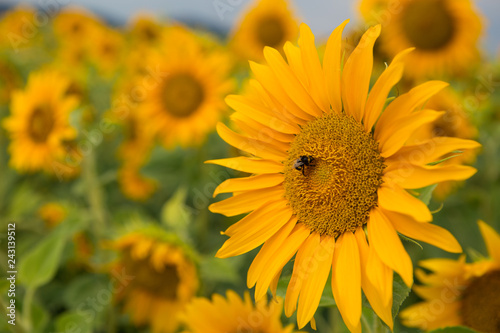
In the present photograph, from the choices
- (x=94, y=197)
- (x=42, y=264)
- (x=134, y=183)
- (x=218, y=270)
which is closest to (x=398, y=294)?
(x=218, y=270)

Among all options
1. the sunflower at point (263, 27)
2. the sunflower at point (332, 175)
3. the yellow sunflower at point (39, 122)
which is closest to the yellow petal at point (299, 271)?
the sunflower at point (332, 175)

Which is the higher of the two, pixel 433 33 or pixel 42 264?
pixel 433 33

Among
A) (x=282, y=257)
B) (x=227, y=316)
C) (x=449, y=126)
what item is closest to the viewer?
(x=282, y=257)

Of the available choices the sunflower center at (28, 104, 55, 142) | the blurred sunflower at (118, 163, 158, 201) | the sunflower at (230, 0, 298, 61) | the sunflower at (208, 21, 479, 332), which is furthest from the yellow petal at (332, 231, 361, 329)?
the sunflower at (230, 0, 298, 61)

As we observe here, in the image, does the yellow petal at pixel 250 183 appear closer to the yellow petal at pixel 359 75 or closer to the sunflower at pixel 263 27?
the yellow petal at pixel 359 75

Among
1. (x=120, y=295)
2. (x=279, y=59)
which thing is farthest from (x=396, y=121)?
(x=120, y=295)

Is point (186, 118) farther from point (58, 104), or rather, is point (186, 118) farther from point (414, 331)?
point (414, 331)

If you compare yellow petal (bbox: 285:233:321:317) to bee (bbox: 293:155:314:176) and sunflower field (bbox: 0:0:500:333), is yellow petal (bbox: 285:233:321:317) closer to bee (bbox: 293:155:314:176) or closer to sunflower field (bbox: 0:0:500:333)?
sunflower field (bbox: 0:0:500:333)

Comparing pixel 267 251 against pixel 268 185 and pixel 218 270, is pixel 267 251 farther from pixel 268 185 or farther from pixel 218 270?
pixel 218 270
